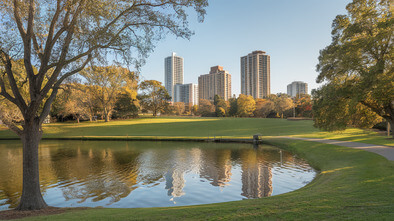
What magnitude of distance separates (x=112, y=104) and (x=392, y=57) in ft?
180

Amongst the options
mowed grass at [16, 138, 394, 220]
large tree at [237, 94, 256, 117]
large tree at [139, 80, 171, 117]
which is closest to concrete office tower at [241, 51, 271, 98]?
large tree at [237, 94, 256, 117]

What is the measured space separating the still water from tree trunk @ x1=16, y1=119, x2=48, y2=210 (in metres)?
1.41

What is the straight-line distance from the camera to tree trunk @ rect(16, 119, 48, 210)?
8531mm

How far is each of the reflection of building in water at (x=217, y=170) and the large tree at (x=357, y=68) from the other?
8670 mm

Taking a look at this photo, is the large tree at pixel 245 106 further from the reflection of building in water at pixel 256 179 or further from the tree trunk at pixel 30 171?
the tree trunk at pixel 30 171

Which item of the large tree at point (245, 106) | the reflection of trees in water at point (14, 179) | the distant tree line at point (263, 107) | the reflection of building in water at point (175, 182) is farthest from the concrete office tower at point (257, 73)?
the reflection of trees in water at point (14, 179)

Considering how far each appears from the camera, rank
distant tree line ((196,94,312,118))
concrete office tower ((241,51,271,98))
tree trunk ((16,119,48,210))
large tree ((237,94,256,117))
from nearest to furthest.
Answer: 1. tree trunk ((16,119,48,210))
2. distant tree line ((196,94,312,118))
3. large tree ((237,94,256,117))
4. concrete office tower ((241,51,271,98))

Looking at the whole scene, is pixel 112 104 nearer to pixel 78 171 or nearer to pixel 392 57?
pixel 78 171

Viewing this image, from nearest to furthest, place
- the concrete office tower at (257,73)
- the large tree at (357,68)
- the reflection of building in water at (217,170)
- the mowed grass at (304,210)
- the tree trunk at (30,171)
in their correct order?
the mowed grass at (304,210), the tree trunk at (30,171), the reflection of building in water at (217,170), the large tree at (357,68), the concrete office tower at (257,73)

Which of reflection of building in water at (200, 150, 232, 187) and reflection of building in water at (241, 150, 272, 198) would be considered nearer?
reflection of building in water at (241, 150, 272, 198)

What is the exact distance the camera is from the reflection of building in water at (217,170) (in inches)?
513

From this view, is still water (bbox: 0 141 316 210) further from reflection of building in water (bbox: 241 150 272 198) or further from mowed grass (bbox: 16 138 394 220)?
mowed grass (bbox: 16 138 394 220)

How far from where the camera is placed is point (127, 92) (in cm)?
5984

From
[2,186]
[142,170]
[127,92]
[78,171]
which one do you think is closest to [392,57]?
[142,170]
